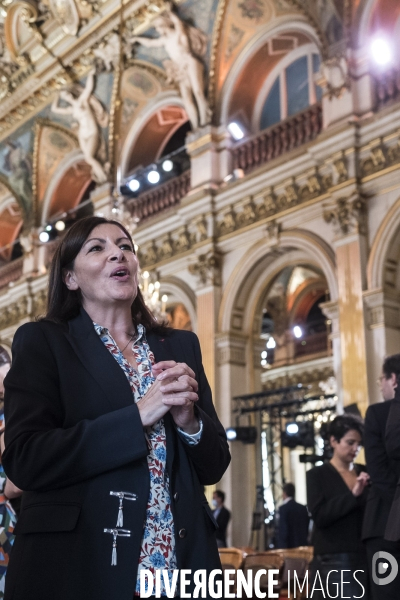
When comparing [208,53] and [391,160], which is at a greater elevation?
[208,53]

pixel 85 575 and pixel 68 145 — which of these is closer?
pixel 85 575

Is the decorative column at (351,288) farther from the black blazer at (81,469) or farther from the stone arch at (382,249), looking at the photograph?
the black blazer at (81,469)

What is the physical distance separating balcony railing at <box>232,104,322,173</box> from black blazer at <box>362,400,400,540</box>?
8.14 metres

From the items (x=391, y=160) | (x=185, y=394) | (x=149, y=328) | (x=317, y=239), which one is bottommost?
(x=185, y=394)

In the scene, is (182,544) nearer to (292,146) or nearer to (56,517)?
(56,517)

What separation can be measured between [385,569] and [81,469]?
2.08 m

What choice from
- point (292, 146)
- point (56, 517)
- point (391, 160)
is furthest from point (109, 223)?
point (292, 146)

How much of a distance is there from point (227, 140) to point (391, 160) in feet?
11.3

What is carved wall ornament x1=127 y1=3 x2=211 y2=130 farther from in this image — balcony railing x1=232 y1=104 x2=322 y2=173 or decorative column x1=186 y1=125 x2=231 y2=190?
balcony railing x1=232 y1=104 x2=322 y2=173

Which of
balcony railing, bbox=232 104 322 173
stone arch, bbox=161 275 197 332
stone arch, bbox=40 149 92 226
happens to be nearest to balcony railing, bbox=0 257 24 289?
stone arch, bbox=40 149 92 226

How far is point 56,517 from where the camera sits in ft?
5.08

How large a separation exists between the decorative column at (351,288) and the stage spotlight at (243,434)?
81.6 inches

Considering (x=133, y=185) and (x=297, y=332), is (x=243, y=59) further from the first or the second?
(x=297, y=332)

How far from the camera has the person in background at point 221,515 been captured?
9734 mm
